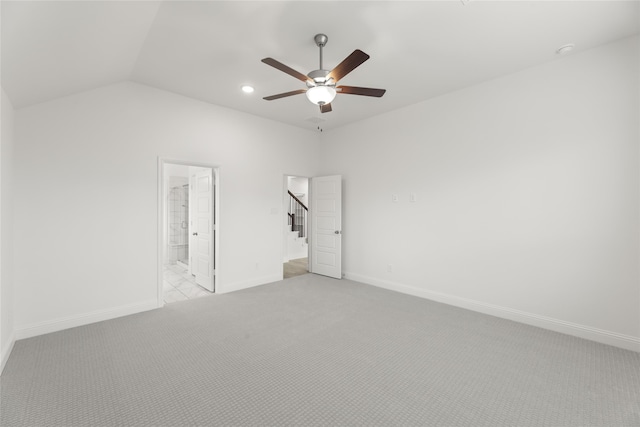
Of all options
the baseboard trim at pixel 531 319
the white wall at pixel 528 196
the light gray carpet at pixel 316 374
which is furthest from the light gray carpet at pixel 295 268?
the light gray carpet at pixel 316 374

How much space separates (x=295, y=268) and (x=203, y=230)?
8.14 feet

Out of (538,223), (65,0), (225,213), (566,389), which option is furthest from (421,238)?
(65,0)

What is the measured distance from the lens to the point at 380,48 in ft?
9.50

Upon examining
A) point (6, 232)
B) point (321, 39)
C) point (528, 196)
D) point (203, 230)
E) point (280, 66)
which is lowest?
point (203, 230)

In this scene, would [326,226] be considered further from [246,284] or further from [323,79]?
[323,79]

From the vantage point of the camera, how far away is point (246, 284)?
4883 mm

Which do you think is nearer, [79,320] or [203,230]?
[79,320]

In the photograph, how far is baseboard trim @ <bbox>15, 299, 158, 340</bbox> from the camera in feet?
9.74

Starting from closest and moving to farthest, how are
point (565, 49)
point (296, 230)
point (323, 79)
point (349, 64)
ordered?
point (349, 64) → point (323, 79) → point (565, 49) → point (296, 230)

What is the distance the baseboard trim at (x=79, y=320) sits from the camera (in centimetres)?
297

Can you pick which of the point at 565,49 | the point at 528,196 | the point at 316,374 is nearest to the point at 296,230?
the point at 528,196

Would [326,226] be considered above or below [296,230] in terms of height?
above

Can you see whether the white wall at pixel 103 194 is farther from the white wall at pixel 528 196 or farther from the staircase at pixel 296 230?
the staircase at pixel 296 230

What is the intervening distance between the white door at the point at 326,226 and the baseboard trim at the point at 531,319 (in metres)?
1.23
